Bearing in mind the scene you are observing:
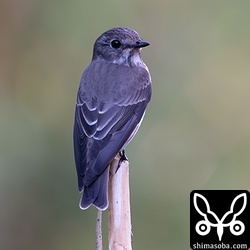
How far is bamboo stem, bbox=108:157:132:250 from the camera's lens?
5453mm

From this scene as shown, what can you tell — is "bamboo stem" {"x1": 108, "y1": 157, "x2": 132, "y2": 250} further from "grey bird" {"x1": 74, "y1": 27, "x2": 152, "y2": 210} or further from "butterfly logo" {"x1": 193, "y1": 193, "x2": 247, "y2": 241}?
"butterfly logo" {"x1": 193, "y1": 193, "x2": 247, "y2": 241}

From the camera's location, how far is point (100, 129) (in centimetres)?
637

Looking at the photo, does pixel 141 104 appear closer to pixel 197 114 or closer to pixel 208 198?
pixel 208 198

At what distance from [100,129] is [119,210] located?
0.85 m

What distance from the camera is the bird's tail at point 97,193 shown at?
5.89 meters

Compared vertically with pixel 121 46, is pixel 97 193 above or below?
below

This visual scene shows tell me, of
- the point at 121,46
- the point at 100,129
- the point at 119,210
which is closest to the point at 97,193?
the point at 119,210

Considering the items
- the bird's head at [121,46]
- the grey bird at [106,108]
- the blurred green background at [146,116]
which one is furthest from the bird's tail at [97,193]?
the blurred green background at [146,116]

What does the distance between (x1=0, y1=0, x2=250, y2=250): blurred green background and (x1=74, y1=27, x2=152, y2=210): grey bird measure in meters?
1.60

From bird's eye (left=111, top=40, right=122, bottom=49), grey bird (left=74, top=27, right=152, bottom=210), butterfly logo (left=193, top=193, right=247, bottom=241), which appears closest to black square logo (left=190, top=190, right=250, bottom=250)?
butterfly logo (left=193, top=193, right=247, bottom=241)

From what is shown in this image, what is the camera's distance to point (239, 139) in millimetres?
8828

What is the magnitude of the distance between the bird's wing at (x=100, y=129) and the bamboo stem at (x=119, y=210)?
0.12m

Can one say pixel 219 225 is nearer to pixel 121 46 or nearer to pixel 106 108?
pixel 106 108

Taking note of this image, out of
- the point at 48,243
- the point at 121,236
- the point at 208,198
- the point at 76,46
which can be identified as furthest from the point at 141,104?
the point at 76,46
